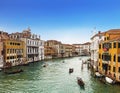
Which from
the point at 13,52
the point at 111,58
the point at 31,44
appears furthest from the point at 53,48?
the point at 111,58

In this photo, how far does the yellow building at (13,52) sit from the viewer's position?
49.7m

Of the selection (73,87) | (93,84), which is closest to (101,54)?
(93,84)

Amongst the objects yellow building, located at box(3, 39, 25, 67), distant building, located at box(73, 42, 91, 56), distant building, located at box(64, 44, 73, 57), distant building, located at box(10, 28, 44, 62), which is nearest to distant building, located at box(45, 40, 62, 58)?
distant building, located at box(64, 44, 73, 57)

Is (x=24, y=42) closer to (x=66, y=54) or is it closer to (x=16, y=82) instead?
(x=16, y=82)

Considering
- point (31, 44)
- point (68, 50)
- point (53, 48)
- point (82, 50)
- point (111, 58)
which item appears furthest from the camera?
point (82, 50)

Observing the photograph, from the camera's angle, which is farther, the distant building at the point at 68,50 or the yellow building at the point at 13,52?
the distant building at the point at 68,50

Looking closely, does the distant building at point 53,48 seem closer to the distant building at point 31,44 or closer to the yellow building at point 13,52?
the distant building at point 31,44

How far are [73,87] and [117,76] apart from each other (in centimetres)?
459

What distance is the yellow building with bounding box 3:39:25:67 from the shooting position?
4969 cm

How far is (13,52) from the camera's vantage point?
54219 mm

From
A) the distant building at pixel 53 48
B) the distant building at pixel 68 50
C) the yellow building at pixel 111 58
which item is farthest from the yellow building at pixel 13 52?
the distant building at pixel 68 50

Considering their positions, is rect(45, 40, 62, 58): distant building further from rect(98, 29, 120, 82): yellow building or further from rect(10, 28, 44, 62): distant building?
rect(98, 29, 120, 82): yellow building

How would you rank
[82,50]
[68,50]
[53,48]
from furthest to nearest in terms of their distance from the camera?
1. [82,50]
2. [68,50]
3. [53,48]

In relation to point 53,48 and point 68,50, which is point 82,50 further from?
point 53,48
